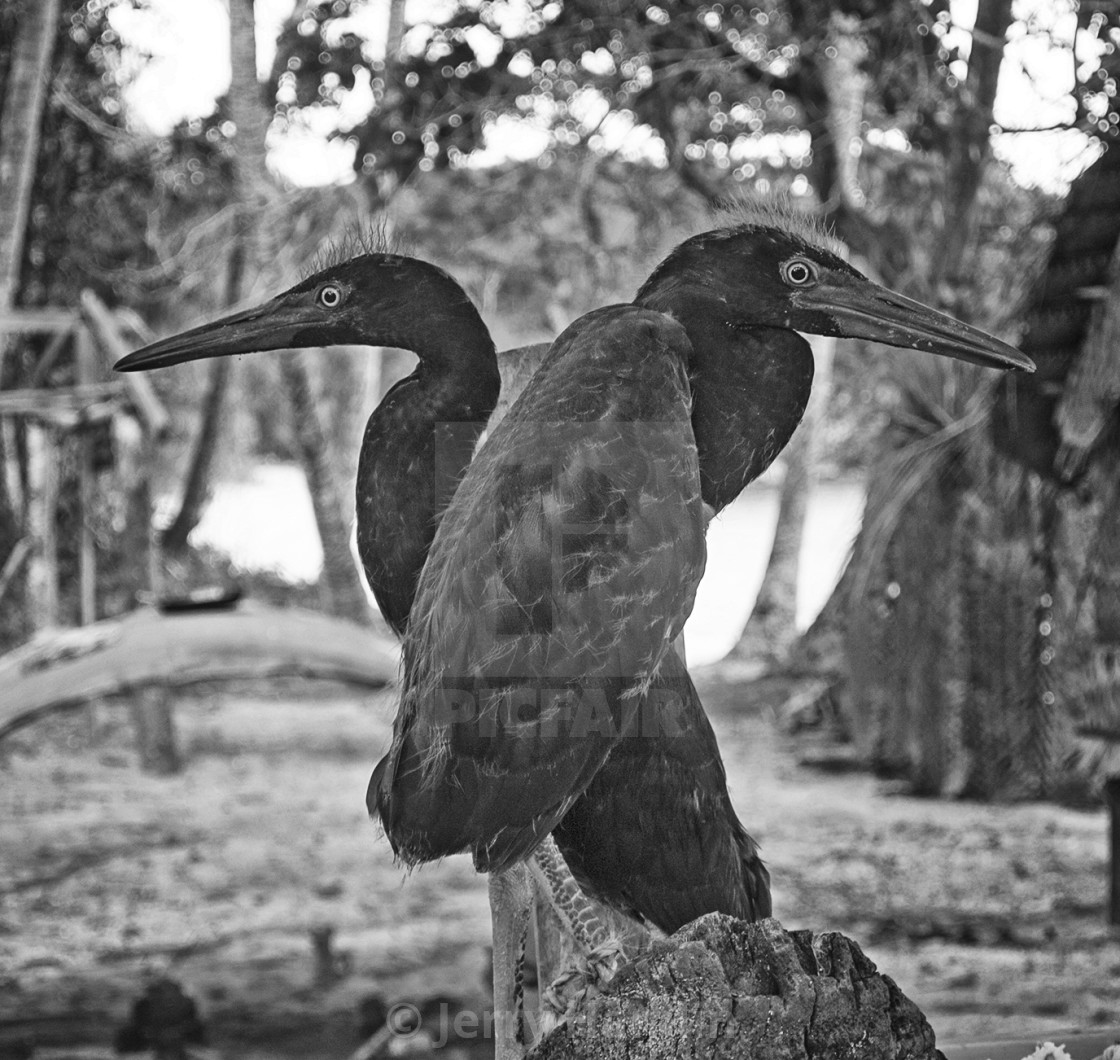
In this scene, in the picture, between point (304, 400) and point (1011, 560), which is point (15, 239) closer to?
point (304, 400)

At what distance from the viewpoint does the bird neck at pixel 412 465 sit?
1888mm

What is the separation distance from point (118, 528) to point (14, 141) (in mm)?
3329

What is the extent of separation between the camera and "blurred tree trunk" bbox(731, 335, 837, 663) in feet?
38.1

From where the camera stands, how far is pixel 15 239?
8352 millimetres

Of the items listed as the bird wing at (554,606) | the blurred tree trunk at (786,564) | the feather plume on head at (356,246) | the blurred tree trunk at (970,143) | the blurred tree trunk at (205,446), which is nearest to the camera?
the bird wing at (554,606)

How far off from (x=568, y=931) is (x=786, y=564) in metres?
10.2

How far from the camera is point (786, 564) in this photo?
38.8 ft

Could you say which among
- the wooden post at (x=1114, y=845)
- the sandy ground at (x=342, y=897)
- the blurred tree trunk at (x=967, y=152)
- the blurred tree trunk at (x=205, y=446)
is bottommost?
the sandy ground at (x=342, y=897)

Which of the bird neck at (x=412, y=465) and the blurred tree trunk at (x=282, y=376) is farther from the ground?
the blurred tree trunk at (x=282, y=376)

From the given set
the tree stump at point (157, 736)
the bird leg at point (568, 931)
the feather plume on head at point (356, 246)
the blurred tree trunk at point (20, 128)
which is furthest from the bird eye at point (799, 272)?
the tree stump at point (157, 736)

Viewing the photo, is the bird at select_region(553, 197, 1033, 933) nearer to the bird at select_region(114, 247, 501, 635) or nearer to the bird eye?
the bird eye

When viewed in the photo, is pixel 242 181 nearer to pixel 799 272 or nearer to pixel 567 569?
pixel 799 272

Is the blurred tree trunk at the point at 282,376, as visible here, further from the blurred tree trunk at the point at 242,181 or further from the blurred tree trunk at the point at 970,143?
the blurred tree trunk at the point at 970,143

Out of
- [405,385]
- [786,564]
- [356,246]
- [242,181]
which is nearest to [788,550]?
[786,564]
